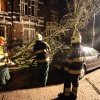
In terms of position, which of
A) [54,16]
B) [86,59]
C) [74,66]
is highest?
[54,16]

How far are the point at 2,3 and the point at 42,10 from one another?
17.9ft

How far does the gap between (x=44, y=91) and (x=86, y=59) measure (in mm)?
3234

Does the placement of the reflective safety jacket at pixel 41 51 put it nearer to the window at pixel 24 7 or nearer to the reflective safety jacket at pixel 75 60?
the reflective safety jacket at pixel 75 60

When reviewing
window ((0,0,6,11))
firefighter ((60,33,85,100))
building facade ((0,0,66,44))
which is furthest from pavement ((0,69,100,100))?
window ((0,0,6,11))

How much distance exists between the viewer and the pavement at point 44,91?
18.1 ft

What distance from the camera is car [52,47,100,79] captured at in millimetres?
7654

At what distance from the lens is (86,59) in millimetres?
8414

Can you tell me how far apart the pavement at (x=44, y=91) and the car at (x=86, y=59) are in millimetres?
747

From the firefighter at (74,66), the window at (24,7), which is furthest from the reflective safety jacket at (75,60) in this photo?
the window at (24,7)

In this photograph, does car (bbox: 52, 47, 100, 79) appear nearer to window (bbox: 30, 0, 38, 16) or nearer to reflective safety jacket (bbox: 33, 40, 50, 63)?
reflective safety jacket (bbox: 33, 40, 50, 63)

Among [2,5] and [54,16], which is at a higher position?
[2,5]

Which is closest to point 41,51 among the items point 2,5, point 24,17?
point 2,5

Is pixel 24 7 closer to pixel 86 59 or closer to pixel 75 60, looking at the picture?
pixel 86 59

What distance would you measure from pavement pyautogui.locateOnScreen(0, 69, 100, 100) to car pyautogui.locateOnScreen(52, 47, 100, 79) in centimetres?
75
